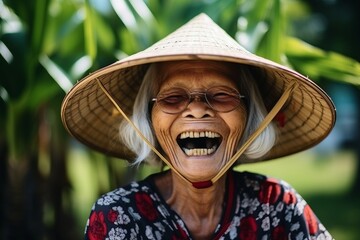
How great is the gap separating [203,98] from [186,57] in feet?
0.81

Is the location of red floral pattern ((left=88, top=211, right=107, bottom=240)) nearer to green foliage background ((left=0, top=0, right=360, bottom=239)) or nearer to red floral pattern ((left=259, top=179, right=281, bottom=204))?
red floral pattern ((left=259, top=179, right=281, bottom=204))

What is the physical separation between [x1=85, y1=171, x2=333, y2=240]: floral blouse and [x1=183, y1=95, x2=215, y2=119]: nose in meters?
0.30

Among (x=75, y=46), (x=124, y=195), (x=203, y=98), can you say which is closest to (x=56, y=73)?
(x=75, y=46)

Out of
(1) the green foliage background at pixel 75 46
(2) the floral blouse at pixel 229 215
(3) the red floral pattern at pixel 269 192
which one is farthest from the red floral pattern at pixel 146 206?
(1) the green foliage background at pixel 75 46

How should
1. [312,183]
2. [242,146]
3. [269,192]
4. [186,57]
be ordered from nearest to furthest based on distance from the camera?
[186,57]
[242,146]
[269,192]
[312,183]

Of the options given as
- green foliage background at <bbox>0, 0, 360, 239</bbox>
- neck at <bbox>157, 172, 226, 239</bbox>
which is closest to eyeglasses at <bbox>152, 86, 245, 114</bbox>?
neck at <bbox>157, 172, 226, 239</bbox>

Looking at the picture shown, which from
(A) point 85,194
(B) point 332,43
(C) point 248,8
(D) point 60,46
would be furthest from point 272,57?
(B) point 332,43

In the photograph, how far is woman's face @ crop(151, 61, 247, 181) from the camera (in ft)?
5.62

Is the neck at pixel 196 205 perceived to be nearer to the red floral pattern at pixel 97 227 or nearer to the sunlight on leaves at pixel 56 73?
the red floral pattern at pixel 97 227

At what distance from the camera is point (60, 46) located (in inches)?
112

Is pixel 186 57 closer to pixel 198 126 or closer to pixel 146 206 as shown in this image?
pixel 198 126

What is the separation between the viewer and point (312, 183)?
8.90 metres

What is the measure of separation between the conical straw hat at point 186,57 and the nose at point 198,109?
0.53 feet

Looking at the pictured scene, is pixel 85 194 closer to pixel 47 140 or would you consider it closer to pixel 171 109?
pixel 47 140
